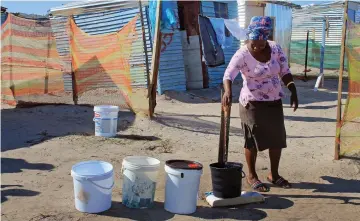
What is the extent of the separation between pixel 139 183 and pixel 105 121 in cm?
308

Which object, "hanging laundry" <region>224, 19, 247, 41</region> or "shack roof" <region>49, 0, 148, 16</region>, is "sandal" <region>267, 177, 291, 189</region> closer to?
"hanging laundry" <region>224, 19, 247, 41</region>

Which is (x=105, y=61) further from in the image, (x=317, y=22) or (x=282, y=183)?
(x=317, y=22)

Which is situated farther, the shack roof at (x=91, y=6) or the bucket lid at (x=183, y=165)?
the shack roof at (x=91, y=6)

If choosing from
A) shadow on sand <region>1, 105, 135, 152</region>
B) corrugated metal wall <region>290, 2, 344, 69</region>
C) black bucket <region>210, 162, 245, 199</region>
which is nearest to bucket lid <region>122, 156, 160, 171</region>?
black bucket <region>210, 162, 245, 199</region>

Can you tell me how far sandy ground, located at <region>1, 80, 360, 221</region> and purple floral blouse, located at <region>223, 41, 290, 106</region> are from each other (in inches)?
42.7

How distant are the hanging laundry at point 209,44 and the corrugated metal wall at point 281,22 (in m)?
6.50

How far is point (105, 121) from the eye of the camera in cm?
681

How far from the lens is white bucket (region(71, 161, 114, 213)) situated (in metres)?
3.71

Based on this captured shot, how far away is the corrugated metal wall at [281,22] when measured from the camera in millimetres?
17438

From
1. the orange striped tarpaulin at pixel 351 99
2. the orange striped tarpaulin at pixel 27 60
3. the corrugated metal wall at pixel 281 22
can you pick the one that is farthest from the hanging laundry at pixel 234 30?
the orange striped tarpaulin at pixel 351 99

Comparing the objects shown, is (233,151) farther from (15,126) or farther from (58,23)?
(58,23)

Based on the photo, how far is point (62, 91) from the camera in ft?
30.7

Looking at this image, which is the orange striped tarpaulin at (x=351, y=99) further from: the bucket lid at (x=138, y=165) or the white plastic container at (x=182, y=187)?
the bucket lid at (x=138, y=165)

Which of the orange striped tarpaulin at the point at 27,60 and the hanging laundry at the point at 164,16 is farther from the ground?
the hanging laundry at the point at 164,16
